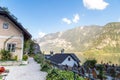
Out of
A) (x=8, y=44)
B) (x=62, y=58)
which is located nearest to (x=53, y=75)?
(x=8, y=44)

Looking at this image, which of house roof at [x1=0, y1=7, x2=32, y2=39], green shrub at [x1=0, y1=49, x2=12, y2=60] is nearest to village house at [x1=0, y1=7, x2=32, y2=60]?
house roof at [x1=0, y1=7, x2=32, y2=39]

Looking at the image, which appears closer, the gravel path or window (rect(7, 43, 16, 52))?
the gravel path

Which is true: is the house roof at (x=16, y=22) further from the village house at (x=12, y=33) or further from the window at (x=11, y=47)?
the window at (x=11, y=47)

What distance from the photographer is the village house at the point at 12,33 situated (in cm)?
2980

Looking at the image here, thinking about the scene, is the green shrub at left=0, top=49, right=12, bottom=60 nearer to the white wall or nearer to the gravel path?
the gravel path

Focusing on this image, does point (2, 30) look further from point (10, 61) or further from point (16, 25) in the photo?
point (10, 61)

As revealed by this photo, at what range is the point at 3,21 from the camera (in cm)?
3005

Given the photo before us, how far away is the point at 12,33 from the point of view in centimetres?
3028

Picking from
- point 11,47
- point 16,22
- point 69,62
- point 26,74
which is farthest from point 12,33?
point 69,62

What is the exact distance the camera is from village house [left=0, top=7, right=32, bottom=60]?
2980cm

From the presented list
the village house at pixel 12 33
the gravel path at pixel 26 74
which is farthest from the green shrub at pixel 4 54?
the gravel path at pixel 26 74

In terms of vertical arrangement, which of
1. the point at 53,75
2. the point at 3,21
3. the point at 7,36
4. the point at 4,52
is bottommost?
the point at 53,75

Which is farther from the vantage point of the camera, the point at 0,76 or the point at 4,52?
the point at 4,52

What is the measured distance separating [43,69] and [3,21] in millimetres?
12609
